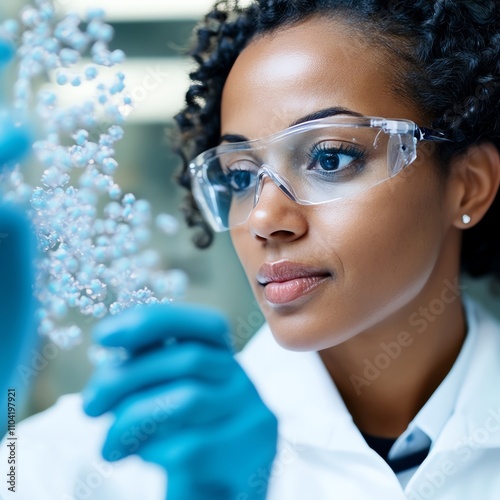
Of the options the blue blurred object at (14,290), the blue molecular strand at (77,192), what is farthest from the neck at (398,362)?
the blue blurred object at (14,290)

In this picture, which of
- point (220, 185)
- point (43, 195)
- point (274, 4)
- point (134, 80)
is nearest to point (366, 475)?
point (220, 185)

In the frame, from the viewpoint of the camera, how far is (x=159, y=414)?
91cm

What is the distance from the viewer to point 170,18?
198 cm

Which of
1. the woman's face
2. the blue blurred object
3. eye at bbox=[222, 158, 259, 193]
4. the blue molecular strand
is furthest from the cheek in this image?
the blue blurred object

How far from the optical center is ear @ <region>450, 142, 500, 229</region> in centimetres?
137

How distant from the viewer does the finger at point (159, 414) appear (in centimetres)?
89

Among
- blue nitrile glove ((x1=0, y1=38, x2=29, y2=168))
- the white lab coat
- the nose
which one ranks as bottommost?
the white lab coat

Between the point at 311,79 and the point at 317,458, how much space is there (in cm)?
72

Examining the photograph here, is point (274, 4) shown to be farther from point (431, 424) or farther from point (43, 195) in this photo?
point (431, 424)

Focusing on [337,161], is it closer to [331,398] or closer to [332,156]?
[332,156]

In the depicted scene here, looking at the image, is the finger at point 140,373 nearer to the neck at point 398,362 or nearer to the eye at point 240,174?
the eye at point 240,174

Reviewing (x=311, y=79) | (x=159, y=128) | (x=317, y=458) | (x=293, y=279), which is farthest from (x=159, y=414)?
(x=159, y=128)

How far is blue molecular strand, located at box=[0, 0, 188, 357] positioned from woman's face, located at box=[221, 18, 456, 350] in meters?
0.22

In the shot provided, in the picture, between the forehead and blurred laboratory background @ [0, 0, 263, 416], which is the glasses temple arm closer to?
the forehead
